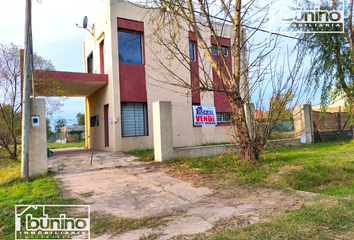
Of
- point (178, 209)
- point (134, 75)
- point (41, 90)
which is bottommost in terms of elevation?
point (178, 209)

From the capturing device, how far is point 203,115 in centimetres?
1281

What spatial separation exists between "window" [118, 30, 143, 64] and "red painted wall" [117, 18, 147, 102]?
0.28 meters

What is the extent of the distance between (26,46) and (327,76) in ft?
38.9

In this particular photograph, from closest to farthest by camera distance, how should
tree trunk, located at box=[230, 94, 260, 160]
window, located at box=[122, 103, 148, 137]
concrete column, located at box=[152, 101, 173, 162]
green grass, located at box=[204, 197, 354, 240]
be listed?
green grass, located at box=[204, 197, 354, 240] → tree trunk, located at box=[230, 94, 260, 160] → concrete column, located at box=[152, 101, 173, 162] → window, located at box=[122, 103, 148, 137]

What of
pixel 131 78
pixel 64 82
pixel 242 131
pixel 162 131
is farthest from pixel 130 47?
pixel 242 131

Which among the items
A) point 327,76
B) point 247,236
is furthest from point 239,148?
point 327,76

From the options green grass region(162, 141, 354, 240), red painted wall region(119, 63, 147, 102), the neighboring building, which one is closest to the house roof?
the neighboring building

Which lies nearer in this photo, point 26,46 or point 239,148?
point 26,46

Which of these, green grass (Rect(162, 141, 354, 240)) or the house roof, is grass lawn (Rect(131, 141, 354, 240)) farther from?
the house roof

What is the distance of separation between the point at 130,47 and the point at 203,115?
16.7ft

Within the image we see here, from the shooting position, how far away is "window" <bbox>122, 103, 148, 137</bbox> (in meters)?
12.1

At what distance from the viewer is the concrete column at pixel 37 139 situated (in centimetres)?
636

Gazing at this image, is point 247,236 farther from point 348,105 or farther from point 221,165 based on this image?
point 348,105

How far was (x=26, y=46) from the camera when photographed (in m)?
6.21
